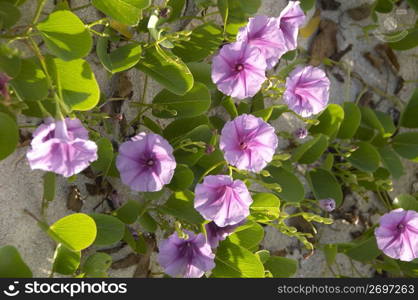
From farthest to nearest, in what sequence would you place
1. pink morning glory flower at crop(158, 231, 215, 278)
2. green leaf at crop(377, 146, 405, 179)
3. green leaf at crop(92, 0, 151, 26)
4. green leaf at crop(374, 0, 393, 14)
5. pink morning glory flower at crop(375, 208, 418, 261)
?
1. green leaf at crop(374, 0, 393, 14)
2. green leaf at crop(377, 146, 405, 179)
3. pink morning glory flower at crop(375, 208, 418, 261)
4. pink morning glory flower at crop(158, 231, 215, 278)
5. green leaf at crop(92, 0, 151, 26)

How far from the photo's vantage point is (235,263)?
1.59 metres

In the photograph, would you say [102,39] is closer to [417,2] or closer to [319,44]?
[319,44]

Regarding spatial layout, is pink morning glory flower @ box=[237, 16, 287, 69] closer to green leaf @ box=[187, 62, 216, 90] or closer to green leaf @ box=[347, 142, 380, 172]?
green leaf @ box=[187, 62, 216, 90]

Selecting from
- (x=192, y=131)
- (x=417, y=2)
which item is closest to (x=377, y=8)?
(x=417, y=2)

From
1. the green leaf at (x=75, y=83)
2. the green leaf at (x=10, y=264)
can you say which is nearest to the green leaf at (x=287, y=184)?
the green leaf at (x=75, y=83)

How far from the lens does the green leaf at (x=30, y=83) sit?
130 cm

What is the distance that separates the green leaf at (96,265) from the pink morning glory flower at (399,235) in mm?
821

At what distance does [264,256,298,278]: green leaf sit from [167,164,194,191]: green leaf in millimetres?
416

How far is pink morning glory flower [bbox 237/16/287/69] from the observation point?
1.48 meters

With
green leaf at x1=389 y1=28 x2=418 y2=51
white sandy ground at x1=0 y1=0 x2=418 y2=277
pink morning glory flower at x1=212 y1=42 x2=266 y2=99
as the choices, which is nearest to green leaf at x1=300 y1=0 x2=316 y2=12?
white sandy ground at x1=0 y1=0 x2=418 y2=277

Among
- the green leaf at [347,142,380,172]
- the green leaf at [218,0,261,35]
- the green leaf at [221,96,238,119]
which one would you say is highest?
the green leaf at [218,0,261,35]

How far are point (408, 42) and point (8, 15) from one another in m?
1.44

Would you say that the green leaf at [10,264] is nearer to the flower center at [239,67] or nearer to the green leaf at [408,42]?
the flower center at [239,67]

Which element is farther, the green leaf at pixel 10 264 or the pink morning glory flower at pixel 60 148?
the green leaf at pixel 10 264
